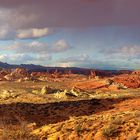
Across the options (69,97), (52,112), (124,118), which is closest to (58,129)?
(124,118)

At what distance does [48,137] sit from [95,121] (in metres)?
3.31

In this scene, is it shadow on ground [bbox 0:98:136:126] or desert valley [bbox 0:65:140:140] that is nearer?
desert valley [bbox 0:65:140:140]

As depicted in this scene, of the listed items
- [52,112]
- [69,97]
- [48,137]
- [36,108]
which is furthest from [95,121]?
[69,97]

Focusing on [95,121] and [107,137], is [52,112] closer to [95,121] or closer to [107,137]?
[95,121]

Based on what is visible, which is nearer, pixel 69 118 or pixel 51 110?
pixel 69 118

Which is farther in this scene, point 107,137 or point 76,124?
point 76,124

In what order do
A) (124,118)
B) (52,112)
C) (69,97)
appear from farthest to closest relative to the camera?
(69,97), (52,112), (124,118)

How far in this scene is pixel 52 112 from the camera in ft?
124

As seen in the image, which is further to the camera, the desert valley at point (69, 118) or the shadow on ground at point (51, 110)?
the shadow on ground at point (51, 110)

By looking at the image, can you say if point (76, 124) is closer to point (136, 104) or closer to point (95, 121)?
point (95, 121)

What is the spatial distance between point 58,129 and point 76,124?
1.04m

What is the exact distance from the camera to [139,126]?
23.1m

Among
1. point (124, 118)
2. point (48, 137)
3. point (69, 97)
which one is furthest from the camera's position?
point (69, 97)

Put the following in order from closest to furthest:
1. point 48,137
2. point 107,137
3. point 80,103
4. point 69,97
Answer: point 107,137
point 48,137
point 80,103
point 69,97
